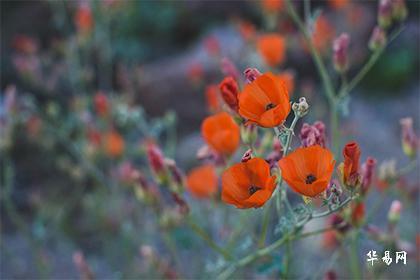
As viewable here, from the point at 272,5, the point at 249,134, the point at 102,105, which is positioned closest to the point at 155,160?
the point at 249,134

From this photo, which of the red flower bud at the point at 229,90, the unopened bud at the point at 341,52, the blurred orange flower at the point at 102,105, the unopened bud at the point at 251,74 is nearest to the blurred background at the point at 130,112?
the blurred orange flower at the point at 102,105

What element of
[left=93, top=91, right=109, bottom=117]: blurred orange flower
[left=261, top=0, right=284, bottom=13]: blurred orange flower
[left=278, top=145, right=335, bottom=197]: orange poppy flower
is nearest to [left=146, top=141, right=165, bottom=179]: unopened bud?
[left=278, top=145, right=335, bottom=197]: orange poppy flower

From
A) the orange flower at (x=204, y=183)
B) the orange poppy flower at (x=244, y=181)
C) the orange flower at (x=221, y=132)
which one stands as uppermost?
the orange poppy flower at (x=244, y=181)

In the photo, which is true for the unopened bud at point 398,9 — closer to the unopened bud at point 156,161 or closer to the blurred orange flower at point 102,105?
the unopened bud at point 156,161

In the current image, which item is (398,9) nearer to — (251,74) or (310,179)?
(251,74)

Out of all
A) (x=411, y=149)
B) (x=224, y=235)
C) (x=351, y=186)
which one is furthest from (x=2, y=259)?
(x=351, y=186)

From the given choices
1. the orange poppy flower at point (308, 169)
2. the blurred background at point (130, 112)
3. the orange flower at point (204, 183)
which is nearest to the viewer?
the orange poppy flower at point (308, 169)
